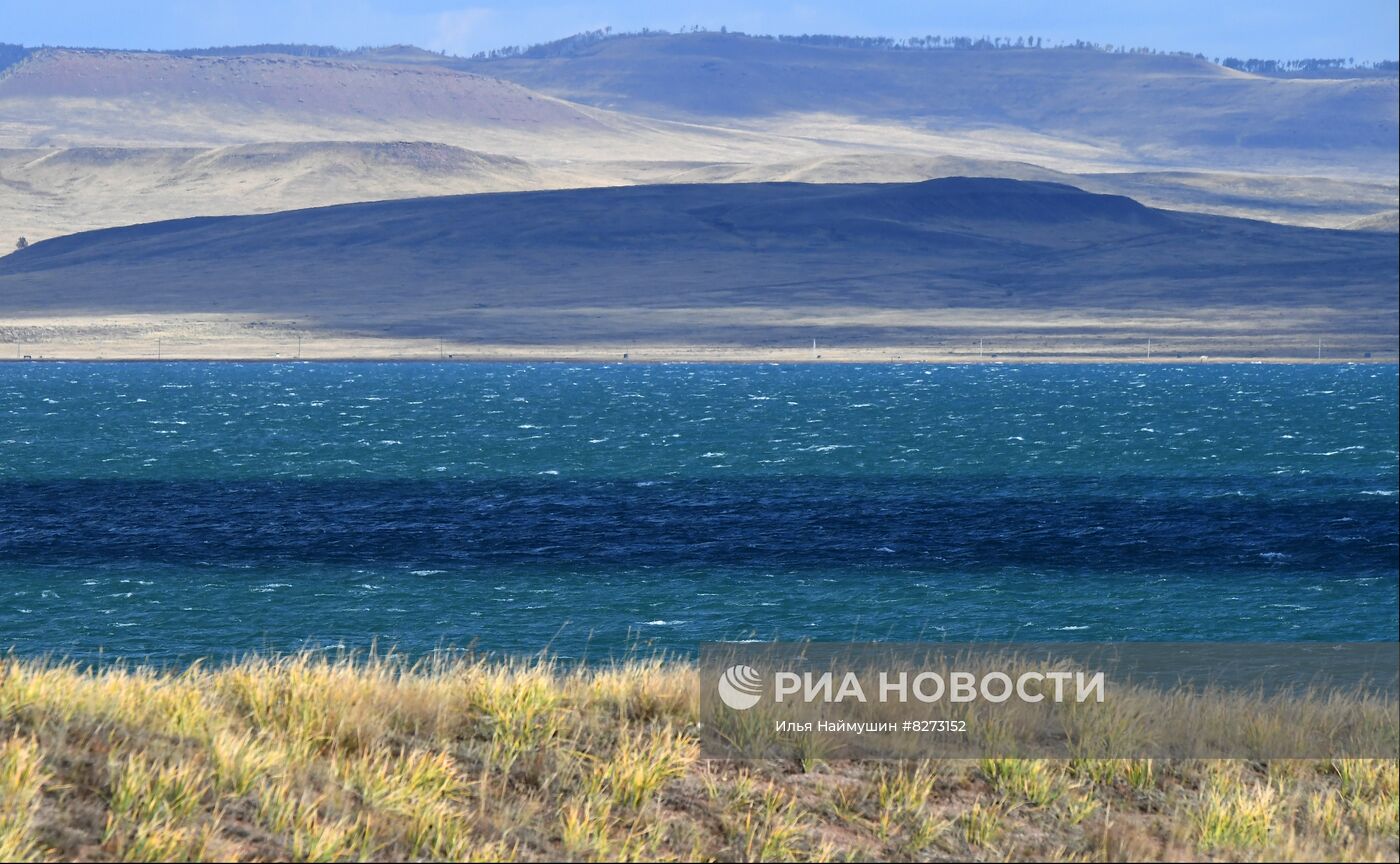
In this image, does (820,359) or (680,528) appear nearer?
(680,528)

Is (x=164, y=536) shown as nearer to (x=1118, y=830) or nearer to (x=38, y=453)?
(x=38, y=453)

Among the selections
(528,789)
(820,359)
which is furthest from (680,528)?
(820,359)

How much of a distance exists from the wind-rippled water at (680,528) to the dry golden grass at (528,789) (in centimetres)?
2065

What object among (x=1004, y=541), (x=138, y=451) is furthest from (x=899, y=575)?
(x=138, y=451)

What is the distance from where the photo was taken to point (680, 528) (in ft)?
178

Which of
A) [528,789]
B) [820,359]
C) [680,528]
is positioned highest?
[528,789]

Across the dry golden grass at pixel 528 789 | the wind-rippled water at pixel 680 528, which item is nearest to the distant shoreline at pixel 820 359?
the wind-rippled water at pixel 680 528

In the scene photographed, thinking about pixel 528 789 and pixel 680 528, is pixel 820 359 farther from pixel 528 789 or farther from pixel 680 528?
pixel 528 789

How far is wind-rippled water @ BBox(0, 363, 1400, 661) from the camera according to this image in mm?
38031

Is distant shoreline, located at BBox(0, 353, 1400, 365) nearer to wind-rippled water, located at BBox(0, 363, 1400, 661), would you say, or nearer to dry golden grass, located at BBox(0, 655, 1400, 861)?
wind-rippled water, located at BBox(0, 363, 1400, 661)

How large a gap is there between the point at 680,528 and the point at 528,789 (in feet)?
138

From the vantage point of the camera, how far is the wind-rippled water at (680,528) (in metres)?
38.0

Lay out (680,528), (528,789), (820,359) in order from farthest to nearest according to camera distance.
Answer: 1. (820,359)
2. (680,528)
3. (528,789)

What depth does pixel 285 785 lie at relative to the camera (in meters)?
11.6
